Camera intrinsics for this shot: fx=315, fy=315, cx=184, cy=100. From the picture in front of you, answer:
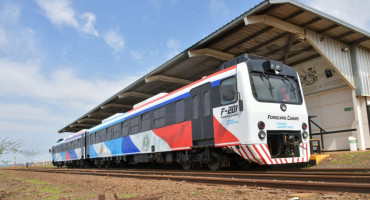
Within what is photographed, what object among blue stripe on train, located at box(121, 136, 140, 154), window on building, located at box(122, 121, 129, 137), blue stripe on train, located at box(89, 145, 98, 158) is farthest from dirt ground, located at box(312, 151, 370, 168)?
blue stripe on train, located at box(89, 145, 98, 158)

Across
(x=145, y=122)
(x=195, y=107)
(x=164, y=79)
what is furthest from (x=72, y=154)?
(x=195, y=107)

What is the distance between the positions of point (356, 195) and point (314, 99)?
12.8 m

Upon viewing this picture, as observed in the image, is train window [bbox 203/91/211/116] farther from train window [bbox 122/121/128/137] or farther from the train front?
train window [bbox 122/121/128/137]

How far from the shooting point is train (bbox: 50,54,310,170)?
8.32 meters

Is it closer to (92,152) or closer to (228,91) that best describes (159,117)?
(228,91)

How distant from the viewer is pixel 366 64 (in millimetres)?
15148

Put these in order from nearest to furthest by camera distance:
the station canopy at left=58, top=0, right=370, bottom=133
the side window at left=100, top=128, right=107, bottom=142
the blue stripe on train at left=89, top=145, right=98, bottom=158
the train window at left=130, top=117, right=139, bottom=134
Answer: the station canopy at left=58, top=0, right=370, bottom=133 → the train window at left=130, top=117, right=139, bottom=134 → the side window at left=100, top=128, right=107, bottom=142 → the blue stripe on train at left=89, top=145, right=98, bottom=158

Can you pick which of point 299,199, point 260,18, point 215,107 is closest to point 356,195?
point 299,199

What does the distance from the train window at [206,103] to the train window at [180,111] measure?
1294 mm

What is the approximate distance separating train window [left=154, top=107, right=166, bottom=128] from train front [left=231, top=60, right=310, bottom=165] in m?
4.44

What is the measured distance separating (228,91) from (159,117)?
14.9 ft

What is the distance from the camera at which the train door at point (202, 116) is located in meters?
9.62

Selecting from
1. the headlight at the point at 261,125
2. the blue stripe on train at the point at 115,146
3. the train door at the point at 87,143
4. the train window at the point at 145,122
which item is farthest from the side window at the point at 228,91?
the train door at the point at 87,143

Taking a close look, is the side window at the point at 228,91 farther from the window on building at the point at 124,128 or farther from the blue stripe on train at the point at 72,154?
the blue stripe on train at the point at 72,154
